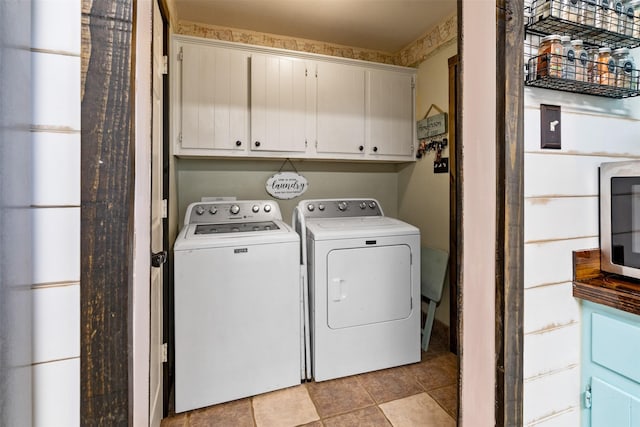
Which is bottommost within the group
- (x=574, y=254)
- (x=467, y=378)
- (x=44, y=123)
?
(x=467, y=378)

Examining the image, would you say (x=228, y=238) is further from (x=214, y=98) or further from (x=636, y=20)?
(x=636, y=20)

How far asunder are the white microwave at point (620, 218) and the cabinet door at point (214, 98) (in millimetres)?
2110

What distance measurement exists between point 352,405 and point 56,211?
6.05ft

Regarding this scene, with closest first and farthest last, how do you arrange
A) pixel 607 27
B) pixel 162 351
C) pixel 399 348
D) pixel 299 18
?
pixel 607 27
pixel 162 351
pixel 399 348
pixel 299 18

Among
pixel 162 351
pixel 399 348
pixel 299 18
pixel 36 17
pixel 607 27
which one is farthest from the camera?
pixel 299 18

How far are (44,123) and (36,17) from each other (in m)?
0.20

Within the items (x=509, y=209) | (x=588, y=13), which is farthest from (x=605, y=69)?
(x=509, y=209)

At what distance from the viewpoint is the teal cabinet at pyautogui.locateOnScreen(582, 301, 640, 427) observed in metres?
0.94

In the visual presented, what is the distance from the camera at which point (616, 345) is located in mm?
982

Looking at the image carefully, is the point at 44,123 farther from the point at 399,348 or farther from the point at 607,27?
the point at 399,348

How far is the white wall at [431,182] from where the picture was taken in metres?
2.54

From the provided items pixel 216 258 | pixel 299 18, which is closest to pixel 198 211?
pixel 216 258

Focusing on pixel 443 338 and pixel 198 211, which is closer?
pixel 198 211

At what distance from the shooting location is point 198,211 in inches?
92.8
